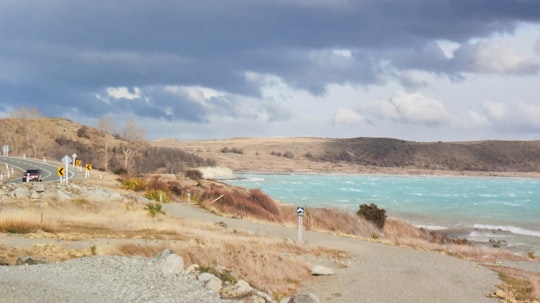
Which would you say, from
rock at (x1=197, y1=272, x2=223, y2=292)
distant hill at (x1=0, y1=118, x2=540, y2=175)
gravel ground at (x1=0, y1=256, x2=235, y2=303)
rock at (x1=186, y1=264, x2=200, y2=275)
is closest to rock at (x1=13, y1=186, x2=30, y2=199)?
gravel ground at (x1=0, y1=256, x2=235, y2=303)

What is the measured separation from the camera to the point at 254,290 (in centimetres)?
1183

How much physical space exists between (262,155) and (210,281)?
577 feet

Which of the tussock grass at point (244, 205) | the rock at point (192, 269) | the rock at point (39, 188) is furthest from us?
the tussock grass at point (244, 205)

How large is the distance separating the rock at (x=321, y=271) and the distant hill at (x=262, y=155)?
284 ft

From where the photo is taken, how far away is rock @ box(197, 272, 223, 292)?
453 inches

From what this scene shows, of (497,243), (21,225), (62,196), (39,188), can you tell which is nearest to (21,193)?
(39,188)

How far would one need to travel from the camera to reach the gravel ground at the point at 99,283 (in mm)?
9378

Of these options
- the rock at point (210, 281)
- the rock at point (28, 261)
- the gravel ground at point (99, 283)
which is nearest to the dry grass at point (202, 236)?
the rock at point (28, 261)

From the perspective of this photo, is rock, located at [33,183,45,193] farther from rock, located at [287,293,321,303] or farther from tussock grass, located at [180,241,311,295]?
rock, located at [287,293,321,303]

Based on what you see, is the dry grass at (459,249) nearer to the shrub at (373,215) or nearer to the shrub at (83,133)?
the shrub at (373,215)

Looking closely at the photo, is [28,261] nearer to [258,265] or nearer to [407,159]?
[258,265]

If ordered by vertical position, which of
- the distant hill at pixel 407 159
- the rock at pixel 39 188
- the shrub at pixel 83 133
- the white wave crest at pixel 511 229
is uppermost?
the shrub at pixel 83 133

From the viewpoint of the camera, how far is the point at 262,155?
7382 inches

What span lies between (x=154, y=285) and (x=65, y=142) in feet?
379
